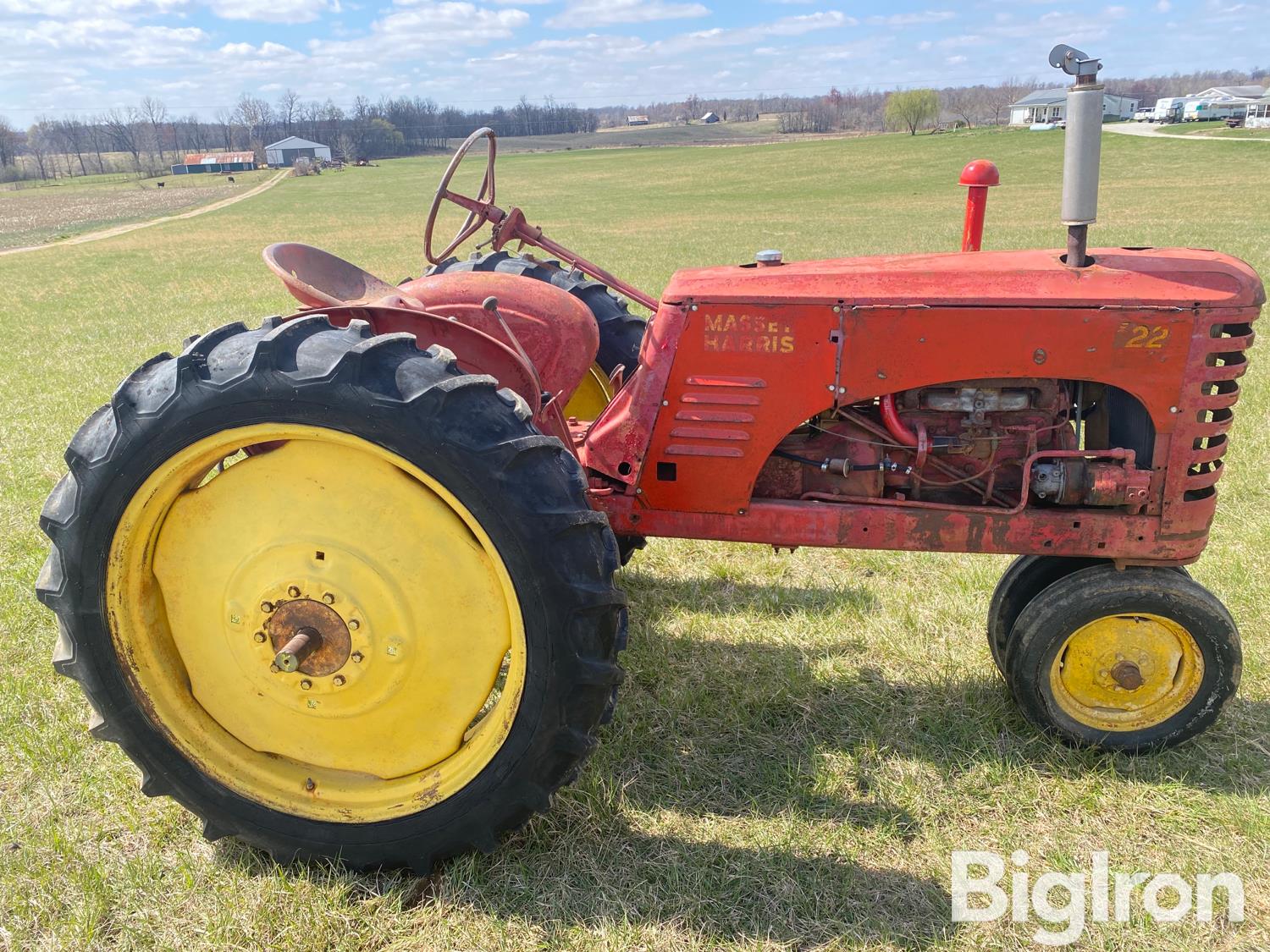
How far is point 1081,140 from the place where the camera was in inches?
97.6

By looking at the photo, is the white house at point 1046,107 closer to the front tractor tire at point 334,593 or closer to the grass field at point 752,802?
the grass field at point 752,802

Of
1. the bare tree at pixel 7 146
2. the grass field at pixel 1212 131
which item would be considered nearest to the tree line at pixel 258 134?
the bare tree at pixel 7 146

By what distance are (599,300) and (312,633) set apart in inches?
90.4

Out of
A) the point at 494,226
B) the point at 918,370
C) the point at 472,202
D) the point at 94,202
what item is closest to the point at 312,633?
the point at 918,370

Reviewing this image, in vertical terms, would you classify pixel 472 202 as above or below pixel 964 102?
below

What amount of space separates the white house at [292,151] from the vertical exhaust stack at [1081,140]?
98951 millimetres

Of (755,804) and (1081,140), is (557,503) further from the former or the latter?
(1081,140)

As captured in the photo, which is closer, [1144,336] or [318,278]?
[1144,336]

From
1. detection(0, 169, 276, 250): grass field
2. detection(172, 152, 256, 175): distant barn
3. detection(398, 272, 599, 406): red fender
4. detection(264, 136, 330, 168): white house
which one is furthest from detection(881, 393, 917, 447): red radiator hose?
detection(264, 136, 330, 168): white house

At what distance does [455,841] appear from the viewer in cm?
231

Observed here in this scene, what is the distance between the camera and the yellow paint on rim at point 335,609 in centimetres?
226

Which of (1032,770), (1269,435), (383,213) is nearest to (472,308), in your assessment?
(1032,770)

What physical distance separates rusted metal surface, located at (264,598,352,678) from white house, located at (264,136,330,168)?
99.0 meters

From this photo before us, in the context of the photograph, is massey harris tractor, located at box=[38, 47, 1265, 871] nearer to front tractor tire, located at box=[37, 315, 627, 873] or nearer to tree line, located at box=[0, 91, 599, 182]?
front tractor tire, located at box=[37, 315, 627, 873]
